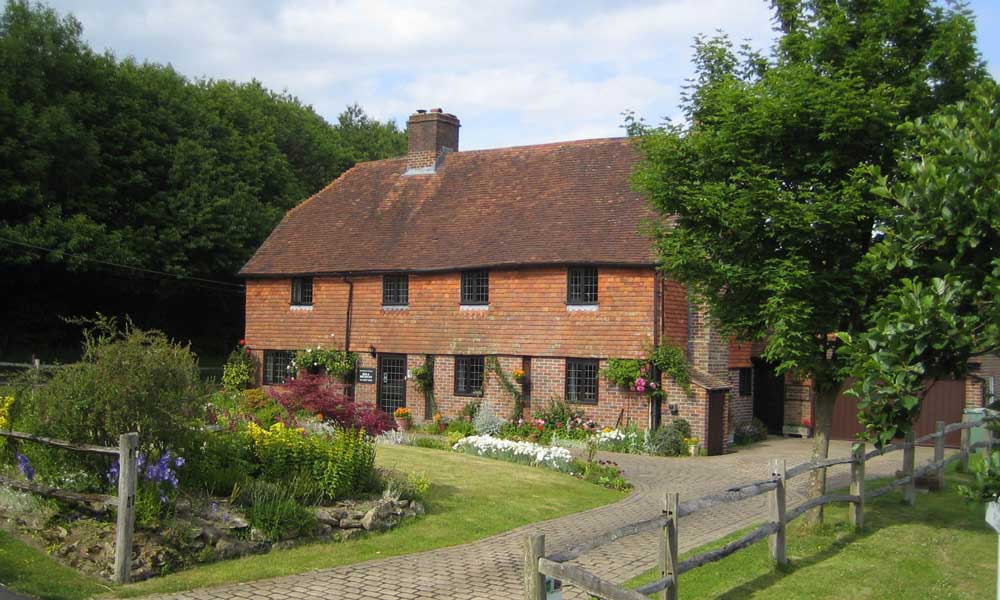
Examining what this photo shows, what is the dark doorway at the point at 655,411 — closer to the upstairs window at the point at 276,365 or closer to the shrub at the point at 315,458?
the shrub at the point at 315,458

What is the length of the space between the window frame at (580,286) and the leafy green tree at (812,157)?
11.6m

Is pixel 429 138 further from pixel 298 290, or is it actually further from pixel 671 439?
pixel 671 439

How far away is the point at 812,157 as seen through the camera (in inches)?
456

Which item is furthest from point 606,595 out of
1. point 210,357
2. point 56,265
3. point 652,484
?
point 210,357

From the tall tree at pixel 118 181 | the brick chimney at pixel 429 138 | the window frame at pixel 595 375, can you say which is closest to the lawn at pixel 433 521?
the window frame at pixel 595 375

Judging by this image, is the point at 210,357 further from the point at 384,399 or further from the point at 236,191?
the point at 384,399

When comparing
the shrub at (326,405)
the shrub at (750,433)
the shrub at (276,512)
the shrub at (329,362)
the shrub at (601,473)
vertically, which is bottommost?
the shrub at (750,433)

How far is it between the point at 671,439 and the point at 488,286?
23.9 feet

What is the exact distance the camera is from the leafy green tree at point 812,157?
432 inches

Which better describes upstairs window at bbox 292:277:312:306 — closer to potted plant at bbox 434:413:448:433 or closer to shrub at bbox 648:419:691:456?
potted plant at bbox 434:413:448:433

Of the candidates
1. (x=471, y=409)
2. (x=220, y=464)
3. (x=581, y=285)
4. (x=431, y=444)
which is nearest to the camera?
(x=220, y=464)

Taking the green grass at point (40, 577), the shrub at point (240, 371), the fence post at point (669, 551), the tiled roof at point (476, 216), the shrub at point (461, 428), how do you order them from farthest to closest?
the shrub at point (240, 371) → the tiled roof at point (476, 216) → the shrub at point (461, 428) → the green grass at point (40, 577) → the fence post at point (669, 551)

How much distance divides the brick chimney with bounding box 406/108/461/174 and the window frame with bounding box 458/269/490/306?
20.9 feet

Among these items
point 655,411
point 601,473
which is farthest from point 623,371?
point 601,473
